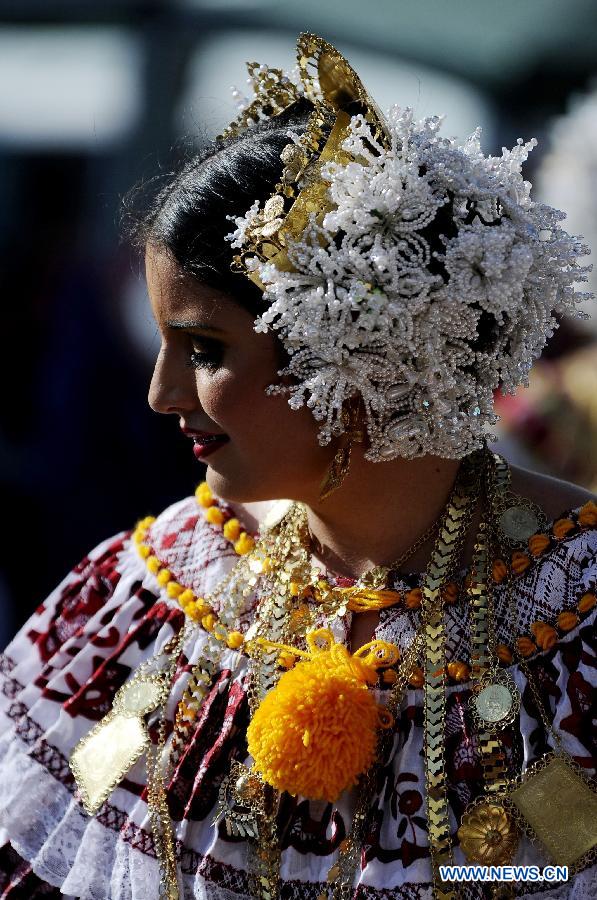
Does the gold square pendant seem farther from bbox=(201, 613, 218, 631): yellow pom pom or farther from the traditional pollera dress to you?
bbox=(201, 613, 218, 631): yellow pom pom

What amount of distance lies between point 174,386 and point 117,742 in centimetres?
73

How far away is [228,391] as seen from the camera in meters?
1.86

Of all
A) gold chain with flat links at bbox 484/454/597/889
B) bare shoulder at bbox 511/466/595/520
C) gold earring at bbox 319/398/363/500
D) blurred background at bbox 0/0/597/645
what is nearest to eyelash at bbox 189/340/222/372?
gold earring at bbox 319/398/363/500

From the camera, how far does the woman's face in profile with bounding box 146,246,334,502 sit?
6.12ft

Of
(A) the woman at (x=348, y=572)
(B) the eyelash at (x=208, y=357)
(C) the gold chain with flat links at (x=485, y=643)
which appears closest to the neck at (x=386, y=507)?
(A) the woman at (x=348, y=572)

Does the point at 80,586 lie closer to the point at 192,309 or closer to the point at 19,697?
the point at 19,697

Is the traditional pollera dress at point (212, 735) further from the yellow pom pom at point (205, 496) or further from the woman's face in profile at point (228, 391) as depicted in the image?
the woman's face in profile at point (228, 391)

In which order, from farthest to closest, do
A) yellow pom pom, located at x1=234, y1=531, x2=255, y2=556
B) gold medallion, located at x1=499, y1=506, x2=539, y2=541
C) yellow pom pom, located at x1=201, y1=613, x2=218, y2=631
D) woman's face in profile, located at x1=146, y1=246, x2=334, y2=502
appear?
yellow pom pom, located at x1=234, y1=531, x2=255, y2=556 → yellow pom pom, located at x1=201, y1=613, x2=218, y2=631 → gold medallion, located at x1=499, y1=506, x2=539, y2=541 → woman's face in profile, located at x1=146, y1=246, x2=334, y2=502

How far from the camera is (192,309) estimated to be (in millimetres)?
1883

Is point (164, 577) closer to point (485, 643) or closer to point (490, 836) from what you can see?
point (485, 643)

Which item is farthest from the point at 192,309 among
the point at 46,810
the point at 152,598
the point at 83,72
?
the point at 83,72

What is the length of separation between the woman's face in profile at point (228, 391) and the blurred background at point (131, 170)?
404 mm

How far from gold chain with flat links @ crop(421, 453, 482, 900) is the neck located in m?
0.04

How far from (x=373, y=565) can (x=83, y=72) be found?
18.5 feet
